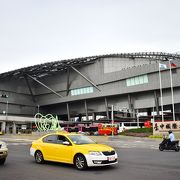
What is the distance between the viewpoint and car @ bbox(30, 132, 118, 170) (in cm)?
1009

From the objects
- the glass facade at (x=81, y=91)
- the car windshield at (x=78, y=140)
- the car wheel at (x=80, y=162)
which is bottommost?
the car wheel at (x=80, y=162)

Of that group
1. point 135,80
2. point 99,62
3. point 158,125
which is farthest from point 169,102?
point 158,125

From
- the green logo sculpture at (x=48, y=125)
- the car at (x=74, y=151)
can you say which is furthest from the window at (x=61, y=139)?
the green logo sculpture at (x=48, y=125)

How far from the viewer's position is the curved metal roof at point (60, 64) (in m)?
81.4

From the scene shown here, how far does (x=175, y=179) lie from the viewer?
8578 millimetres

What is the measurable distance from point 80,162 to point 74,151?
1.53 ft

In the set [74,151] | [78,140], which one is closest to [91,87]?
[78,140]

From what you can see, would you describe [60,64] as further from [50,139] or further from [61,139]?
[61,139]

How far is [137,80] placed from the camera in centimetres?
8194

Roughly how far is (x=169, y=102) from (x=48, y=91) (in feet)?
159

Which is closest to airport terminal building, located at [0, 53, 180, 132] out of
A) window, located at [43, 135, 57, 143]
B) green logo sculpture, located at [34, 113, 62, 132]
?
green logo sculpture, located at [34, 113, 62, 132]

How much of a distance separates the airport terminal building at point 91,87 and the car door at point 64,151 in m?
65.4

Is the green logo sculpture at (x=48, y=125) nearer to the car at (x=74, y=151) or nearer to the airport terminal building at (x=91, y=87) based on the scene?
the airport terminal building at (x=91, y=87)

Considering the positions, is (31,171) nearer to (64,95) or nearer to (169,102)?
(169,102)
